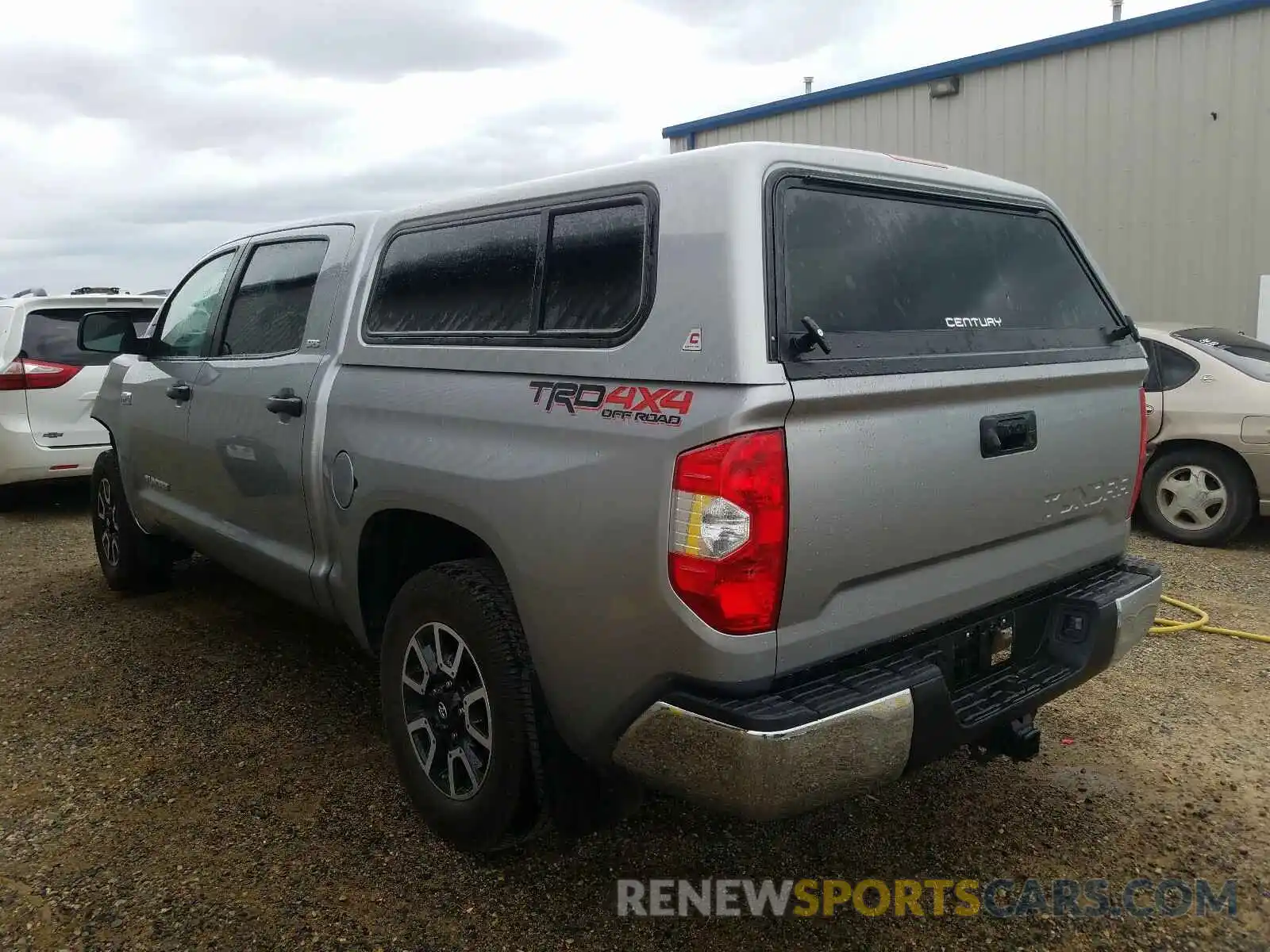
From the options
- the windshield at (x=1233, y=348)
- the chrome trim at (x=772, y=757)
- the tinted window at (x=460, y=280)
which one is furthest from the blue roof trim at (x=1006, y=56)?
the chrome trim at (x=772, y=757)

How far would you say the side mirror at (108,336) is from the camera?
14.7ft

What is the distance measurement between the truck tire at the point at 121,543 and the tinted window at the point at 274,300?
1.59 metres

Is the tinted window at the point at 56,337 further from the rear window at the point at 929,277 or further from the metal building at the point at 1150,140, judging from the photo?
the metal building at the point at 1150,140

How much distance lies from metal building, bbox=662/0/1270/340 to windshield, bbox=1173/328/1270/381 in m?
2.05

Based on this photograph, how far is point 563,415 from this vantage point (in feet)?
7.82

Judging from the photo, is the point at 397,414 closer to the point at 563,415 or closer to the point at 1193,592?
the point at 563,415

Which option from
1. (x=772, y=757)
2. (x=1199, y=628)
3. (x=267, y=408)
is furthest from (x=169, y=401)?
(x=1199, y=628)

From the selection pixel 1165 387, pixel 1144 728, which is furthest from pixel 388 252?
pixel 1165 387

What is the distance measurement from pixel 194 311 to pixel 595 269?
9.08 feet

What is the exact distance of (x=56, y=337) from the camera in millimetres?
7660

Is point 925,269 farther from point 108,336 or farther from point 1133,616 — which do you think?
point 108,336

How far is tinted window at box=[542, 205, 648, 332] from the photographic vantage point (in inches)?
93.4

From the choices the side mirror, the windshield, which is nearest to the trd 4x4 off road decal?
the side mirror

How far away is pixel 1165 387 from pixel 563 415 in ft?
17.5
